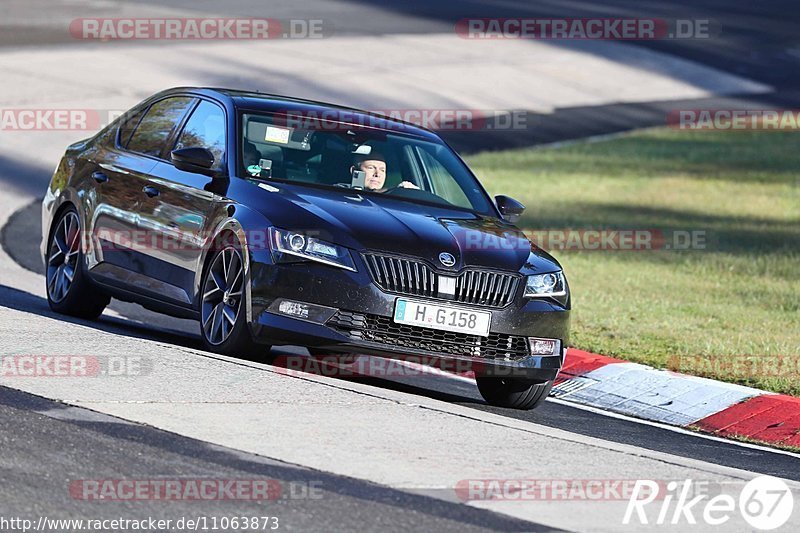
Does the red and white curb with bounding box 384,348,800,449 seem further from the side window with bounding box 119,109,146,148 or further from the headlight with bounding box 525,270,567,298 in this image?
the side window with bounding box 119,109,146,148

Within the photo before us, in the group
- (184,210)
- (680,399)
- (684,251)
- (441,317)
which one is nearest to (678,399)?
(680,399)

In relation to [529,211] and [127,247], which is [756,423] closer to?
[127,247]

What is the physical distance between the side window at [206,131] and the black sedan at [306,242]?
0.04 feet

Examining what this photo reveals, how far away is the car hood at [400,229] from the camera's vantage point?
905 cm

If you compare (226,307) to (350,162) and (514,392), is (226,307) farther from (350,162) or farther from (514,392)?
(514,392)

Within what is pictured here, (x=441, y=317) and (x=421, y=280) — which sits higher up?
(x=421, y=280)

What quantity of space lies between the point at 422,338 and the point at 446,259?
46cm

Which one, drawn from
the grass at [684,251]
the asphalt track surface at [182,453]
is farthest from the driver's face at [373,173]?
the grass at [684,251]

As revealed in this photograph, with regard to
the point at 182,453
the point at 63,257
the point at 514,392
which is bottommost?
the point at 514,392

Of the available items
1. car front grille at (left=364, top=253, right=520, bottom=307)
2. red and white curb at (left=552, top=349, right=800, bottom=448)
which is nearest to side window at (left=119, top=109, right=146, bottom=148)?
car front grille at (left=364, top=253, right=520, bottom=307)

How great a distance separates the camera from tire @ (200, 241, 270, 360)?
9.20m

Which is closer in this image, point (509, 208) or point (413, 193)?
point (413, 193)

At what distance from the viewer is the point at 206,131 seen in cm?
1038

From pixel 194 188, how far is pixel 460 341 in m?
1.96
